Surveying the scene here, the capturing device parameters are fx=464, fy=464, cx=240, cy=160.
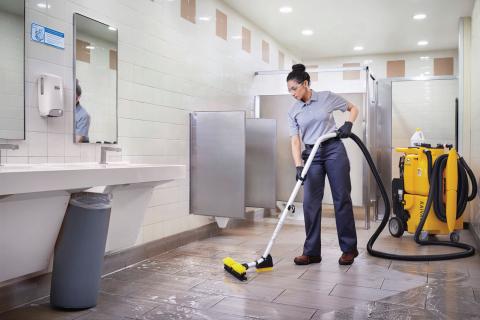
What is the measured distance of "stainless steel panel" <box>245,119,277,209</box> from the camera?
477 cm

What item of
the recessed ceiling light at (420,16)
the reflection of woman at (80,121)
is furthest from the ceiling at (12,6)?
the recessed ceiling light at (420,16)

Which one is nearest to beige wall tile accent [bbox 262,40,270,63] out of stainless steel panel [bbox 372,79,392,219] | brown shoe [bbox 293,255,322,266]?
stainless steel panel [bbox 372,79,392,219]

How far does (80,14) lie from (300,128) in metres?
1.62

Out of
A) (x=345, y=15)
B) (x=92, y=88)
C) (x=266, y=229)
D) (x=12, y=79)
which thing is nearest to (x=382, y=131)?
(x=345, y=15)

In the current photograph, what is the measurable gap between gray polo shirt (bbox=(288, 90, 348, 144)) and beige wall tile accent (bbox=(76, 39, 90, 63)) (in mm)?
1426

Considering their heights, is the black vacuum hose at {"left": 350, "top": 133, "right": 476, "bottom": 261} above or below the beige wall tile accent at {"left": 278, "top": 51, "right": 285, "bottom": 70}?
A: below

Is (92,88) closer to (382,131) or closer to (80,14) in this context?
(80,14)

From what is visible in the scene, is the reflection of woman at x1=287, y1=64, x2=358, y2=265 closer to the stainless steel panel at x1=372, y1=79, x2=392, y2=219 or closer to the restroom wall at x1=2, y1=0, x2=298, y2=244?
the restroom wall at x1=2, y1=0, x2=298, y2=244

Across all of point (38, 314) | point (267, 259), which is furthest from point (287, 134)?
point (38, 314)

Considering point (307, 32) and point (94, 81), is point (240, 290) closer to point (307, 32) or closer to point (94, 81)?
point (94, 81)

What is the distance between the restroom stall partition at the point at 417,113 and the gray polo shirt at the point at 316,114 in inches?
107

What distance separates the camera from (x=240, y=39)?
5098 millimetres

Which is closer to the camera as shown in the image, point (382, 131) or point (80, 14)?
point (80, 14)

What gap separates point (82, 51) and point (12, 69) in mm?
540
